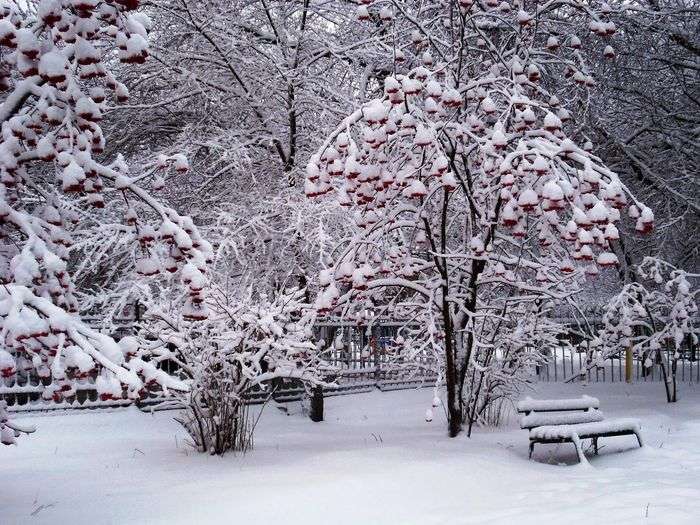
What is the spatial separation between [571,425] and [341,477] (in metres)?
2.85

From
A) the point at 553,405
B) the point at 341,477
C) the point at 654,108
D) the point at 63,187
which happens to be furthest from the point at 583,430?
the point at 654,108

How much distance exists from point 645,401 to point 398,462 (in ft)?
23.0

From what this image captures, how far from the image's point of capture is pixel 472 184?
7719 mm

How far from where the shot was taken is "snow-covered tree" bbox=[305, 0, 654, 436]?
5504 mm

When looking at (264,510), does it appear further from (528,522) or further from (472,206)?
(472,206)

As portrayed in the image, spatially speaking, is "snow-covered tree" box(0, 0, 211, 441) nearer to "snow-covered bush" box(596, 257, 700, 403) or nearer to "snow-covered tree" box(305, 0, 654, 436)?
"snow-covered tree" box(305, 0, 654, 436)

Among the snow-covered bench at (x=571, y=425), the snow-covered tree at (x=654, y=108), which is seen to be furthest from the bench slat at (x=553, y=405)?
the snow-covered tree at (x=654, y=108)

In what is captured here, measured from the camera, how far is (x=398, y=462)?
6.67 metres

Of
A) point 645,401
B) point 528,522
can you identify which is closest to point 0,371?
point 528,522

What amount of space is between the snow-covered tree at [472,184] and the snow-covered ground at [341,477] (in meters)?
1.26

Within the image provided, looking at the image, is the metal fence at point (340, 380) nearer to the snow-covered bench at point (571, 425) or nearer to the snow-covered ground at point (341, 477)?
the snow-covered ground at point (341, 477)

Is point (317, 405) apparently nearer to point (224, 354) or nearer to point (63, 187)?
point (224, 354)

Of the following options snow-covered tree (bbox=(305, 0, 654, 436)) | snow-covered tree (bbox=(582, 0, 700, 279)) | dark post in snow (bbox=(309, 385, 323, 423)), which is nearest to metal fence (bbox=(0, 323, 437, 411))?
dark post in snow (bbox=(309, 385, 323, 423))

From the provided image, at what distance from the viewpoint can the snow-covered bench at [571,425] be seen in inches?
276
